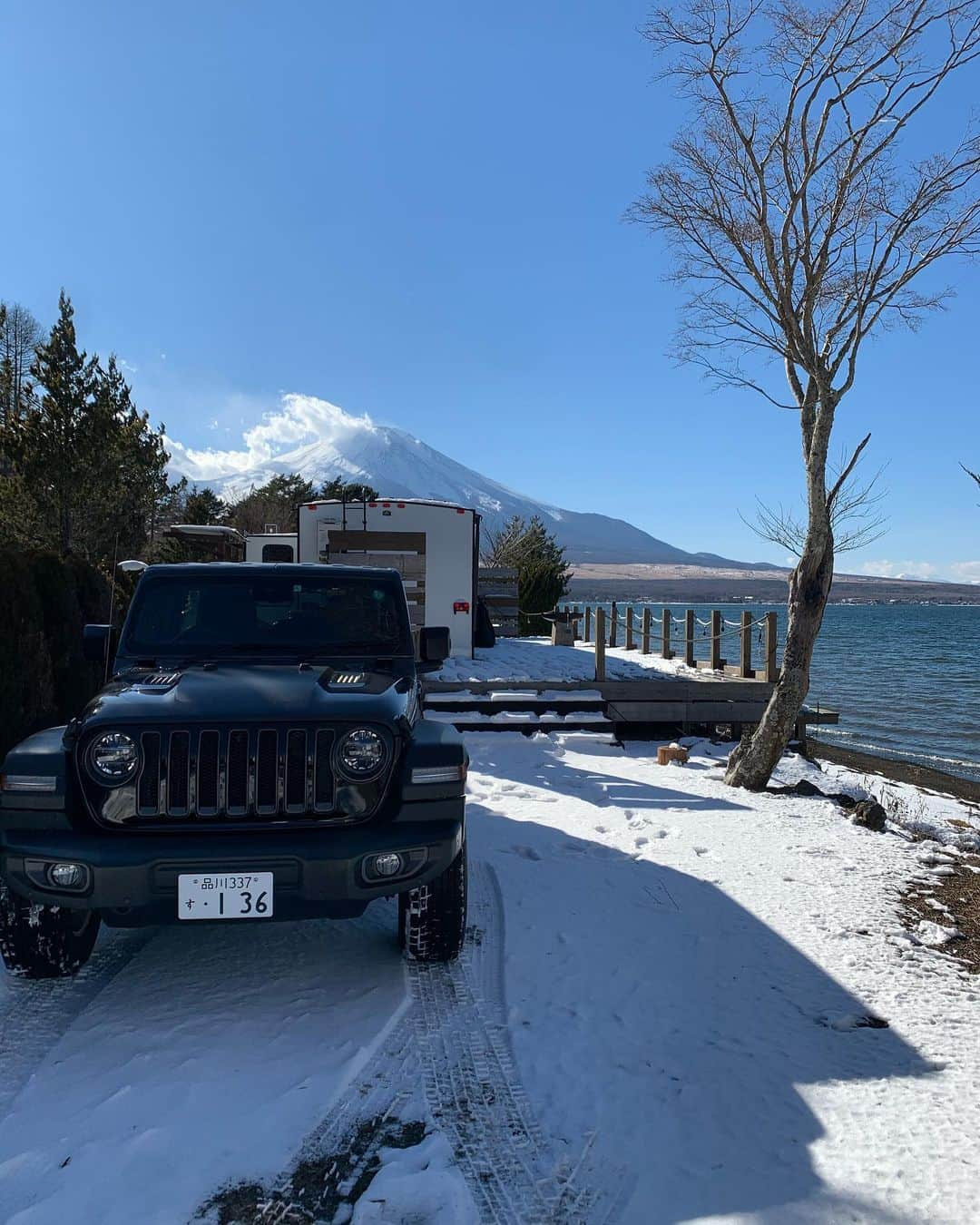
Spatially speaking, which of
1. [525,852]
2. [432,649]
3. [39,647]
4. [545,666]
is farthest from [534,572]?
[432,649]

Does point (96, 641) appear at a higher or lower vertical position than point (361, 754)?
higher

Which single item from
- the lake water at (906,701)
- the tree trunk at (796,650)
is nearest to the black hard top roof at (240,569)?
the tree trunk at (796,650)

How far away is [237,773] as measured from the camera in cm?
340

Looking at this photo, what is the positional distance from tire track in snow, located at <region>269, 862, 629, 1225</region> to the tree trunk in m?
4.91

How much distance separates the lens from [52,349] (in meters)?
15.1

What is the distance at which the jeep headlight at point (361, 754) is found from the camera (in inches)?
136

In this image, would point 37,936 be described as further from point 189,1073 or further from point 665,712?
point 665,712

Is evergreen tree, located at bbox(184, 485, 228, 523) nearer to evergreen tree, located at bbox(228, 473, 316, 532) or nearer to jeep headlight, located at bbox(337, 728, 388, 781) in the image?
evergreen tree, located at bbox(228, 473, 316, 532)

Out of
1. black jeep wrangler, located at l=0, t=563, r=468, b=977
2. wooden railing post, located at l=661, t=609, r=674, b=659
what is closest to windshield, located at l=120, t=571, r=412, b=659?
black jeep wrangler, located at l=0, t=563, r=468, b=977

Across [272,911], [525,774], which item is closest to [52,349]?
[525,774]

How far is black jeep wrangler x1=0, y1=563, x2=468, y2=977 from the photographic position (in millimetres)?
3236

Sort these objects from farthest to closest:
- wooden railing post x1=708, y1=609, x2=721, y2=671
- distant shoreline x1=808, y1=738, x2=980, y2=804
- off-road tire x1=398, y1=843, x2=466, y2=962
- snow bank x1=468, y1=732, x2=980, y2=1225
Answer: wooden railing post x1=708, y1=609, x2=721, y2=671 → distant shoreline x1=808, y1=738, x2=980, y2=804 → off-road tire x1=398, y1=843, x2=466, y2=962 → snow bank x1=468, y1=732, x2=980, y2=1225

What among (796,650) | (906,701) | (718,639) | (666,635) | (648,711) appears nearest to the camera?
(796,650)

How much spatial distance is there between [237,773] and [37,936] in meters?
1.15
